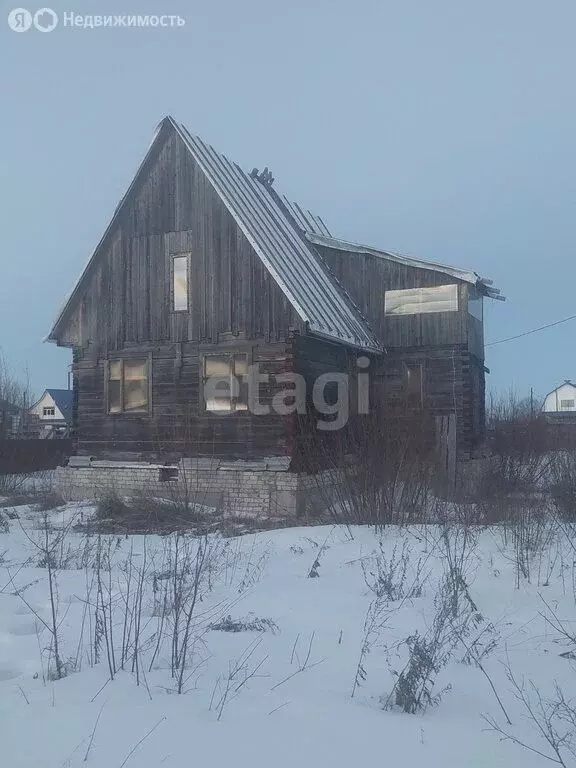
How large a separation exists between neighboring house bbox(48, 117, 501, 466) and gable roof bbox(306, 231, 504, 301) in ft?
0.12

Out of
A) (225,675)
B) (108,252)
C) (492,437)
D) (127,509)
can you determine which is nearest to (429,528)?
(225,675)

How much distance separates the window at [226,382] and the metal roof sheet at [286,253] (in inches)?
76.5

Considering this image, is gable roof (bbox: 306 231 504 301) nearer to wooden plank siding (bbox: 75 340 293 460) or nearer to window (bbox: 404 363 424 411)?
window (bbox: 404 363 424 411)

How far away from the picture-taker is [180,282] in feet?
55.7

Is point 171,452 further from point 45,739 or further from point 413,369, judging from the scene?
point 45,739

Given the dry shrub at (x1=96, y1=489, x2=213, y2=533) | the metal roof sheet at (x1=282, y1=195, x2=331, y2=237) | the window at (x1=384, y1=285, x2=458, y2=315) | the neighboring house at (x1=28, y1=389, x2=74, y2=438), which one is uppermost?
the metal roof sheet at (x1=282, y1=195, x2=331, y2=237)

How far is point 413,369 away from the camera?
19.0 meters

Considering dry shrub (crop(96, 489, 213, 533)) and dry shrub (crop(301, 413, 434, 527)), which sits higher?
dry shrub (crop(301, 413, 434, 527))

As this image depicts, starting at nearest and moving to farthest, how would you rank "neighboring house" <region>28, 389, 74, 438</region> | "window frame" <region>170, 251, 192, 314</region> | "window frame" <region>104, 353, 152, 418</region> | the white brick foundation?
the white brick foundation
"window frame" <region>170, 251, 192, 314</region>
"window frame" <region>104, 353, 152, 418</region>
"neighboring house" <region>28, 389, 74, 438</region>

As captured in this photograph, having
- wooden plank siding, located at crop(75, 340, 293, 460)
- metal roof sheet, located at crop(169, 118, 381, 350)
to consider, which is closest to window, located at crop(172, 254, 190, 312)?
wooden plank siding, located at crop(75, 340, 293, 460)

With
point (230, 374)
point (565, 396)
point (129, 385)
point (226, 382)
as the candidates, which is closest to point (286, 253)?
point (230, 374)

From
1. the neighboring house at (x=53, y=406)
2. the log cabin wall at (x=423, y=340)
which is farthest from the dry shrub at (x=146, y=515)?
the neighboring house at (x=53, y=406)

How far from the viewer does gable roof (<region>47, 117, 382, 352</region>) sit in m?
15.8

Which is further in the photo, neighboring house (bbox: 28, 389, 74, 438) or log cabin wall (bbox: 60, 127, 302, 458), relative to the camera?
neighboring house (bbox: 28, 389, 74, 438)
